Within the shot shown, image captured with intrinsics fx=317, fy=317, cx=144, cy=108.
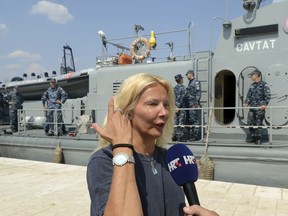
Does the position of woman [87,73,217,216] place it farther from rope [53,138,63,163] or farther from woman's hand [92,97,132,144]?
rope [53,138,63,163]

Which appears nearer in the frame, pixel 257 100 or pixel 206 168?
pixel 206 168

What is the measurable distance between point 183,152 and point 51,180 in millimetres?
4447

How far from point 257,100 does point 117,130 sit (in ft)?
16.7

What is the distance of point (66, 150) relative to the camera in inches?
297

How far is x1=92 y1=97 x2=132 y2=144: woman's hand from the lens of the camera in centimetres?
117

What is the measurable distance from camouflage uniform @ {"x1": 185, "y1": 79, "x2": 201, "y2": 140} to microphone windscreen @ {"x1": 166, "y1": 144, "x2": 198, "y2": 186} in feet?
17.1

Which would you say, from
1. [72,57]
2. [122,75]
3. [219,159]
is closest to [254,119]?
[219,159]

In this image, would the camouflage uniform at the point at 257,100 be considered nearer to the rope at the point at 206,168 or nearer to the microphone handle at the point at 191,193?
the rope at the point at 206,168

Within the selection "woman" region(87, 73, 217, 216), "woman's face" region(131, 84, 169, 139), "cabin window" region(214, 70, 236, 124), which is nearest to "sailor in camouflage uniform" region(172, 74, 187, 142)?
"cabin window" region(214, 70, 236, 124)

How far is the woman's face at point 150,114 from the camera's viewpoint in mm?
1337

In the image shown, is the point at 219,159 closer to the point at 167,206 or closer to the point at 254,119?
the point at 254,119

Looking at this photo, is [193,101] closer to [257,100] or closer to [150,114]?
[257,100]

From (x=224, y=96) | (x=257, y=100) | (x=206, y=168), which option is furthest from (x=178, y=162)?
(x=224, y=96)

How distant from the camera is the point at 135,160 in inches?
50.6
